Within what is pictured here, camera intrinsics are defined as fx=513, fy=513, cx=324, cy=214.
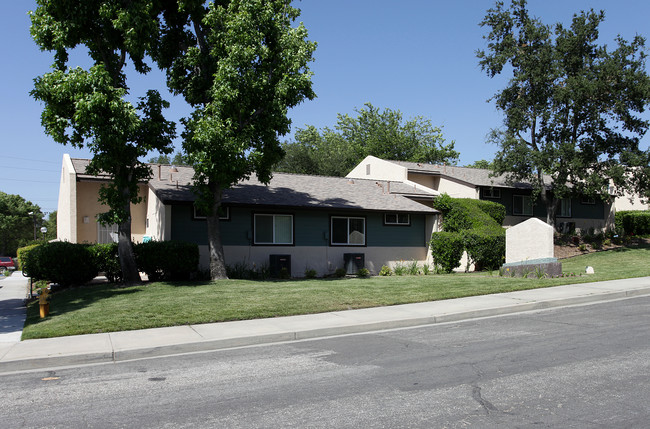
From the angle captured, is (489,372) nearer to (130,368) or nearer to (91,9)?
(130,368)

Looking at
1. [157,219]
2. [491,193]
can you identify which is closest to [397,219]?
[491,193]

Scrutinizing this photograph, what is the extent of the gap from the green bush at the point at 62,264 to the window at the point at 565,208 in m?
30.8

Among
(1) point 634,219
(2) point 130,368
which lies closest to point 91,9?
(2) point 130,368

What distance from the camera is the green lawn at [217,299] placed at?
10.7m

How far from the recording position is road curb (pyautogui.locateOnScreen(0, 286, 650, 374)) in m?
7.99

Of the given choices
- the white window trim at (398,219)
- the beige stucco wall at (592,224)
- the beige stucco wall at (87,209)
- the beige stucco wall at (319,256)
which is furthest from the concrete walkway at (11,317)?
the beige stucco wall at (592,224)

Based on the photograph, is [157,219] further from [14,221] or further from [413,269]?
[14,221]

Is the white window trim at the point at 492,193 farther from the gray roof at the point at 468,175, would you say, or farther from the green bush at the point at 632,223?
the green bush at the point at 632,223

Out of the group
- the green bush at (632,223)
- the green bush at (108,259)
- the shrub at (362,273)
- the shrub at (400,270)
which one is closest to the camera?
the green bush at (108,259)

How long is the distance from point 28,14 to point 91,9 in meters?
2.24

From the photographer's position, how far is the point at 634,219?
3784cm

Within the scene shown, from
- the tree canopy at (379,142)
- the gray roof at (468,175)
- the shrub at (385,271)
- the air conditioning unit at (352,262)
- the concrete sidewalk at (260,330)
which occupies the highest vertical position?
the tree canopy at (379,142)

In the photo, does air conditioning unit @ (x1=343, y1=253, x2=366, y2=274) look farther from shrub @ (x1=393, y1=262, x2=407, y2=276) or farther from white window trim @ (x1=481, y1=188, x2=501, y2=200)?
white window trim @ (x1=481, y1=188, x2=501, y2=200)

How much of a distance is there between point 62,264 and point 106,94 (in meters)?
5.84
